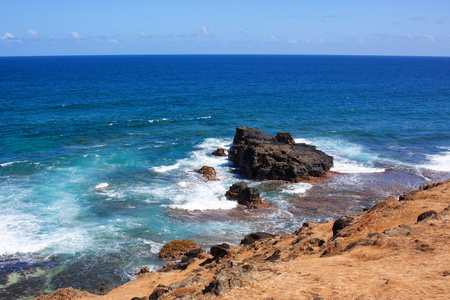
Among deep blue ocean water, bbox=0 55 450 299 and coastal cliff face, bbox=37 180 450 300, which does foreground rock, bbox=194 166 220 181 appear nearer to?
deep blue ocean water, bbox=0 55 450 299

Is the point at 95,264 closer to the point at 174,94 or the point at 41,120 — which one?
the point at 41,120

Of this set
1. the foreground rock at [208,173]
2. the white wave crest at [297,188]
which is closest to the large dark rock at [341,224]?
the white wave crest at [297,188]

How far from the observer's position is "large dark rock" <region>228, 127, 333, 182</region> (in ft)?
135

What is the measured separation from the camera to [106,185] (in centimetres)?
3897

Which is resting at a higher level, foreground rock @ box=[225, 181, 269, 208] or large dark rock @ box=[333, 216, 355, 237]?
large dark rock @ box=[333, 216, 355, 237]

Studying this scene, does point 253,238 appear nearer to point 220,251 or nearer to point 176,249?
point 220,251

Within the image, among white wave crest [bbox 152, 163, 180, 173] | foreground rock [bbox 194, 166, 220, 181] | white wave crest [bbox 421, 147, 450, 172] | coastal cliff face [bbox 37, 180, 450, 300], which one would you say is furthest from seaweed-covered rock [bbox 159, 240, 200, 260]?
white wave crest [bbox 421, 147, 450, 172]

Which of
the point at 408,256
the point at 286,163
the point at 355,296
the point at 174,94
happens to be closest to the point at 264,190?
the point at 286,163

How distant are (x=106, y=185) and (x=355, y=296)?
3128 centimetres

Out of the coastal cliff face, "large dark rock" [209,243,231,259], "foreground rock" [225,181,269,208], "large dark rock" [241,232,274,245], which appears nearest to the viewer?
the coastal cliff face

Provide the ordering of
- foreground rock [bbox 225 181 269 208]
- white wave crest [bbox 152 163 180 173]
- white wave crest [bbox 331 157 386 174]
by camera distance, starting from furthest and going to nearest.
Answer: white wave crest [bbox 152 163 180 173] → white wave crest [bbox 331 157 386 174] → foreground rock [bbox 225 181 269 208]

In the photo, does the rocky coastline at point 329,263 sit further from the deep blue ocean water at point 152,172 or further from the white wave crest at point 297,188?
the white wave crest at point 297,188

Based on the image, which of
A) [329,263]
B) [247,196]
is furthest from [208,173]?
[329,263]

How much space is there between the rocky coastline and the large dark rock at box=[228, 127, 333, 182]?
14394mm
